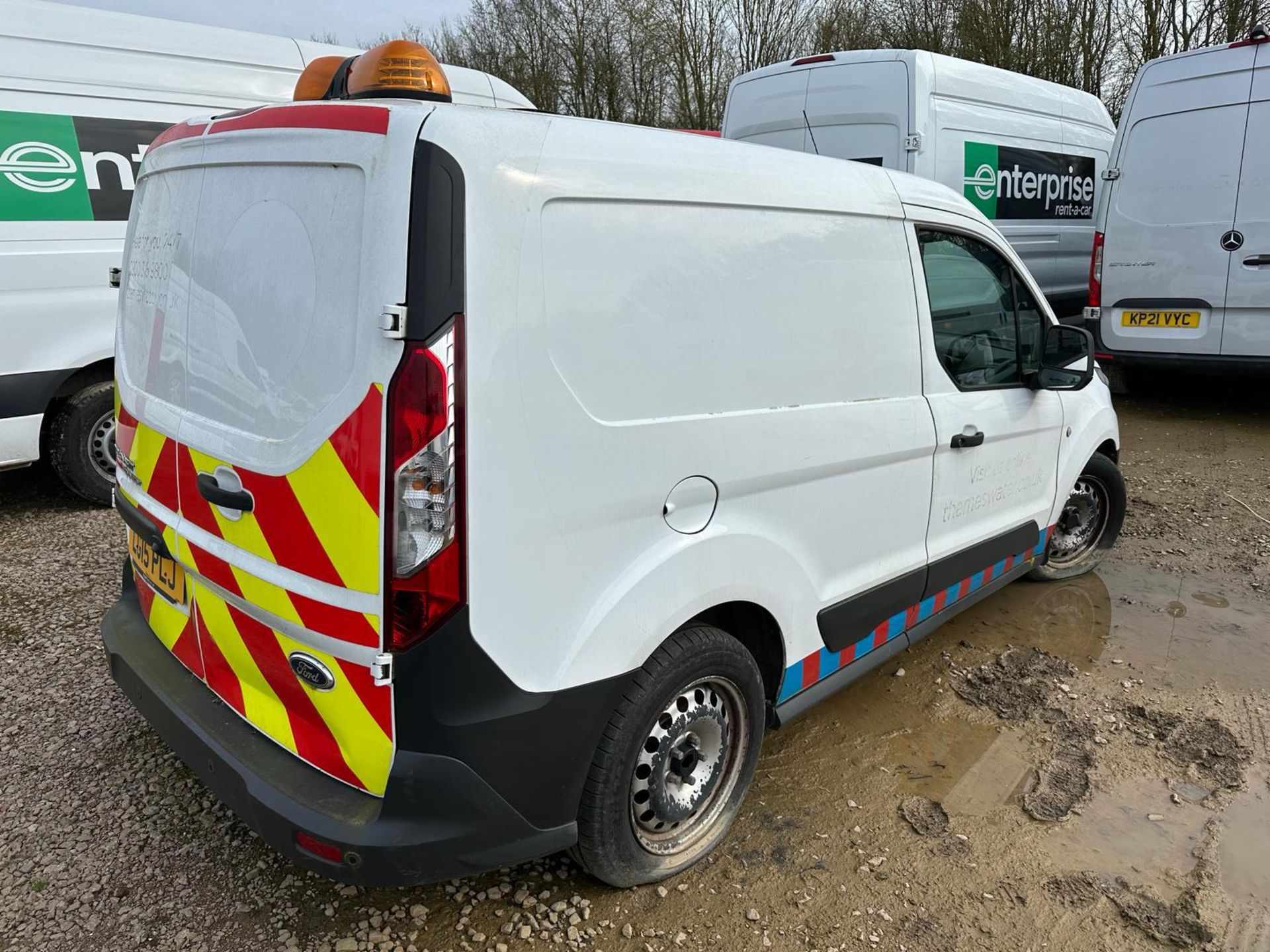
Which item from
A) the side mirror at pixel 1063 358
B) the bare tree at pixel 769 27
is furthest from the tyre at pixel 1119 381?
the bare tree at pixel 769 27

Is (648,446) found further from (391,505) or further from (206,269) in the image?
(206,269)

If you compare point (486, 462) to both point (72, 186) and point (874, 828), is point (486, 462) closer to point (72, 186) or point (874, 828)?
point (874, 828)

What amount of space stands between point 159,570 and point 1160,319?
7221 millimetres

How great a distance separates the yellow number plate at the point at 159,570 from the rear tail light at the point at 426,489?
0.85m

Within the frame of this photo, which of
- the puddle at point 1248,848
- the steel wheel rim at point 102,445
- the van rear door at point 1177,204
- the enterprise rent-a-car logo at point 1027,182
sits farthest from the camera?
the enterprise rent-a-car logo at point 1027,182

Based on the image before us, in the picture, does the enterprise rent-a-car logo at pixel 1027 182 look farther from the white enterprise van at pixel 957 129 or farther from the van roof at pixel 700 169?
the van roof at pixel 700 169

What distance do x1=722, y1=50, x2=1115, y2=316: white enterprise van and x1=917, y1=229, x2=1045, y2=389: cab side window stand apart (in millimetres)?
4065

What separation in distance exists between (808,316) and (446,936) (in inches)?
71.7

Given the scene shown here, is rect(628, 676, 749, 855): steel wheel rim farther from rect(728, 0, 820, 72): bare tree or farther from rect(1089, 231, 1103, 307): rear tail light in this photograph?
rect(728, 0, 820, 72): bare tree

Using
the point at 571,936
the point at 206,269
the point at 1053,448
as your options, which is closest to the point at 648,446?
the point at 206,269

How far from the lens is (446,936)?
86.4 inches

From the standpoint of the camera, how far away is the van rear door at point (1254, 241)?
626cm

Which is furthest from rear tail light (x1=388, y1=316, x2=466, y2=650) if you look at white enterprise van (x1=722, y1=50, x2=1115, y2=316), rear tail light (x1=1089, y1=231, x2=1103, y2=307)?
rear tail light (x1=1089, y1=231, x2=1103, y2=307)

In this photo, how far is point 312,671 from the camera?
188 cm
